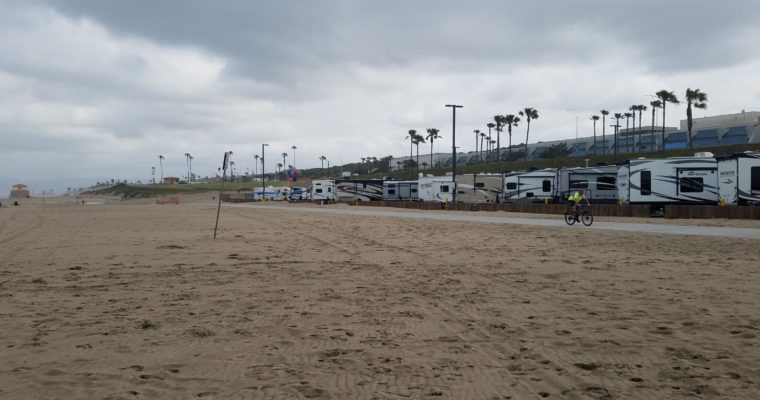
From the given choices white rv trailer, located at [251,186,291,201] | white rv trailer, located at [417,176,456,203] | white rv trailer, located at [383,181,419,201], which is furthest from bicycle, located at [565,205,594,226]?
white rv trailer, located at [251,186,291,201]

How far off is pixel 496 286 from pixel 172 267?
651cm

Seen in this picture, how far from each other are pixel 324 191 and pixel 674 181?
132ft

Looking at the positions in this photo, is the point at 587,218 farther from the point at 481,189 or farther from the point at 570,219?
the point at 481,189

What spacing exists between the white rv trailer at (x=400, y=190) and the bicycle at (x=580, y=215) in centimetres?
3007

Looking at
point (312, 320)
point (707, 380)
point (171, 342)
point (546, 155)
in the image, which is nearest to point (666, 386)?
point (707, 380)

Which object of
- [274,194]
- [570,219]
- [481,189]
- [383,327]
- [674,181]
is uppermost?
[674,181]

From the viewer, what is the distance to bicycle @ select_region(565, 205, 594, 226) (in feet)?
76.7

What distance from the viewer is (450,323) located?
6.50 metres

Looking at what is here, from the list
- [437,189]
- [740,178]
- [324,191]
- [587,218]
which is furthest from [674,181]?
[324,191]

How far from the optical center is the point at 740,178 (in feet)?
82.4

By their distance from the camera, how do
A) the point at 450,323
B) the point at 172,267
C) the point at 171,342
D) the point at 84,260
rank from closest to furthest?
the point at 171,342 < the point at 450,323 < the point at 172,267 < the point at 84,260

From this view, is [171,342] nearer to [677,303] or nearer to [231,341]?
[231,341]

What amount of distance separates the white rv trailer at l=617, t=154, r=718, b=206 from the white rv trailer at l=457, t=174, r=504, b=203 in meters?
14.2

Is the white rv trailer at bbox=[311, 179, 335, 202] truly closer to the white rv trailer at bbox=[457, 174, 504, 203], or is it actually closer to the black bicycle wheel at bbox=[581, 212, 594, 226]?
the white rv trailer at bbox=[457, 174, 504, 203]
